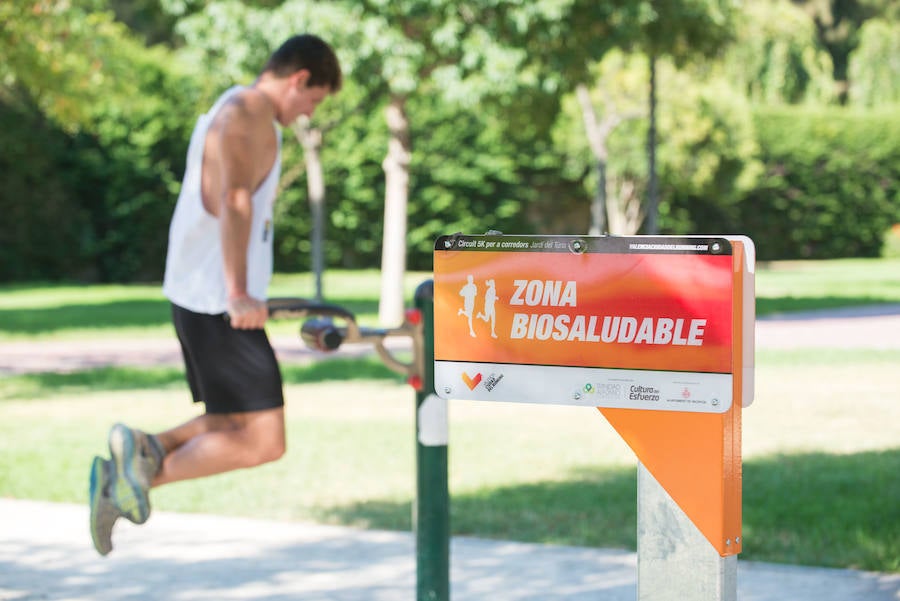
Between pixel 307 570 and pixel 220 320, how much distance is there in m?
0.99

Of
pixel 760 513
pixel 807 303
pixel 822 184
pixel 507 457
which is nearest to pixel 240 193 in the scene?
pixel 760 513

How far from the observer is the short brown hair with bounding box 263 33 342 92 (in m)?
4.68

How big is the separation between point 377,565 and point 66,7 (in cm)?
1230

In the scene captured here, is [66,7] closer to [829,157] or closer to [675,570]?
[675,570]

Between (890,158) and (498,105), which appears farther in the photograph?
(890,158)

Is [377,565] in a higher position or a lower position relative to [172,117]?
lower

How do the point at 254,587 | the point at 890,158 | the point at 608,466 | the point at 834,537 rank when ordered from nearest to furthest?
the point at 254,587 → the point at 834,537 → the point at 608,466 → the point at 890,158

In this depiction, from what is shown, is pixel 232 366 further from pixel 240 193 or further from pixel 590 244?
pixel 590 244

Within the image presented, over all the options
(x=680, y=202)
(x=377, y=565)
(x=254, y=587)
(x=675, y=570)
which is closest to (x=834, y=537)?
(x=377, y=565)

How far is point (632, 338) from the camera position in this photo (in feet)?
7.70

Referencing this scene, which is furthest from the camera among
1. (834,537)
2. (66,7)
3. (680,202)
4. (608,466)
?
(680,202)

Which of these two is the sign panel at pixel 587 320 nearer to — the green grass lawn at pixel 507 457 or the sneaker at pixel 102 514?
the sneaker at pixel 102 514

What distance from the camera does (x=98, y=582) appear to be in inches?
187

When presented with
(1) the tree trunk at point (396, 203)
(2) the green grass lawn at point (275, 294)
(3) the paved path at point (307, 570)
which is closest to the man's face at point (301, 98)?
(3) the paved path at point (307, 570)
